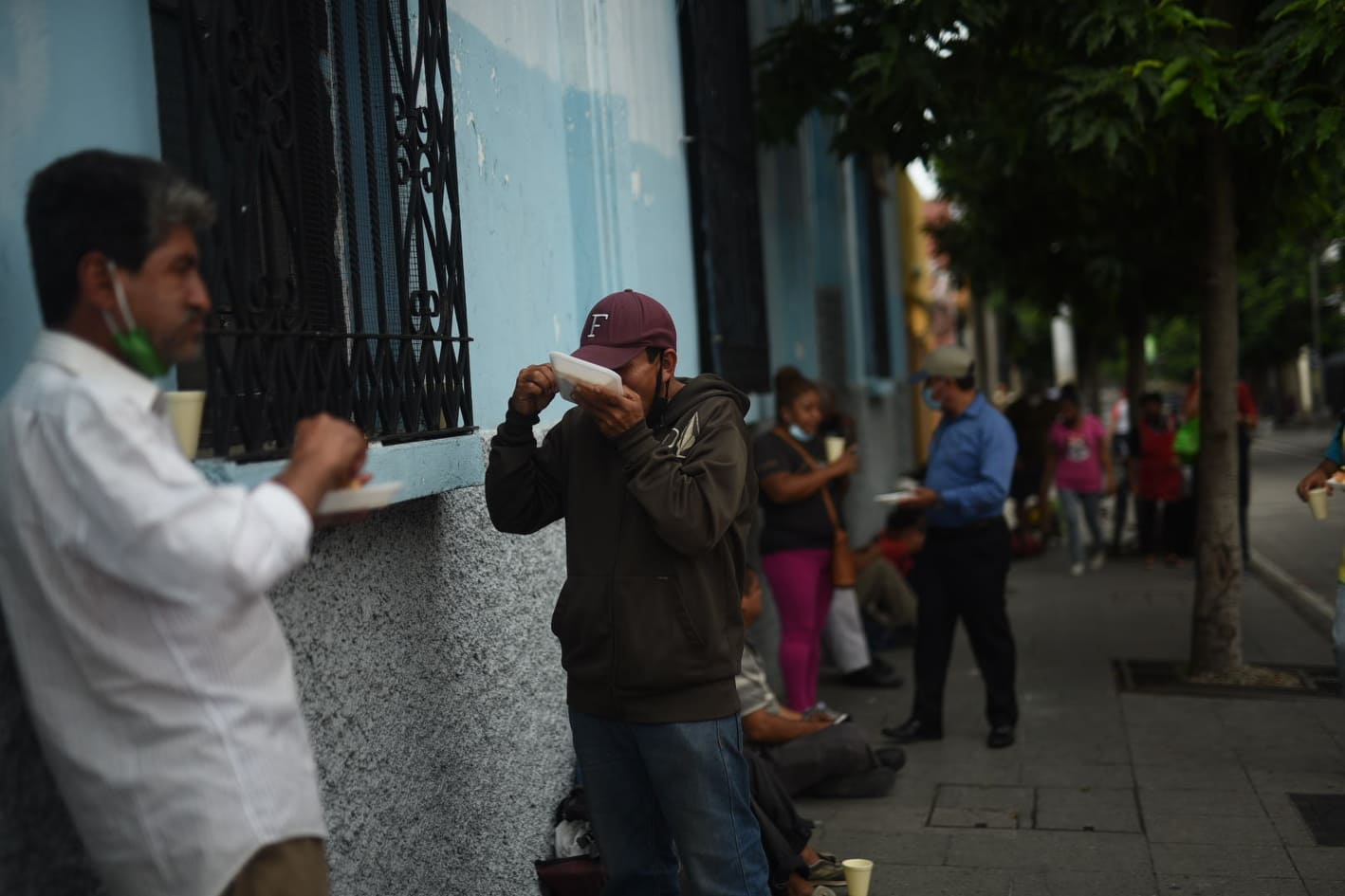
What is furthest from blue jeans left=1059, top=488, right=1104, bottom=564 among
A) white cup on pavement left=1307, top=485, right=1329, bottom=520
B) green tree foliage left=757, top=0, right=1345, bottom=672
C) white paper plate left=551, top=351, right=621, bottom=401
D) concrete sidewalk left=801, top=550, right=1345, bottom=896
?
white paper plate left=551, top=351, right=621, bottom=401

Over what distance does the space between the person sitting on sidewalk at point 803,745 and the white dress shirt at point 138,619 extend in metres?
3.49

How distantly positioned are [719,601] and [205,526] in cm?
162

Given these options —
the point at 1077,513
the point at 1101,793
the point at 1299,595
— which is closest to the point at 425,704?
the point at 1101,793

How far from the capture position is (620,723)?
3246 millimetres

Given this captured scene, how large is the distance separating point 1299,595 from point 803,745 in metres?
6.78

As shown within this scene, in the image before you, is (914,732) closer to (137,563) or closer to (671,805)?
(671,805)

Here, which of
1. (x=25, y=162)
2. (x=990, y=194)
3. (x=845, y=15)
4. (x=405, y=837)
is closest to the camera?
(x=25, y=162)

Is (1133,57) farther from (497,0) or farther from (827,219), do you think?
(827,219)

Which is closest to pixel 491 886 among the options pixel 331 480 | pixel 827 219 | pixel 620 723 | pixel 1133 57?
pixel 620 723

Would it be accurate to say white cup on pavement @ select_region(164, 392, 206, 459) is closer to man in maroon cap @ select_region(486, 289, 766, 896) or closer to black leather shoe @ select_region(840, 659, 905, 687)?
man in maroon cap @ select_region(486, 289, 766, 896)

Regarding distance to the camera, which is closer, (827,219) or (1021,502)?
(827,219)

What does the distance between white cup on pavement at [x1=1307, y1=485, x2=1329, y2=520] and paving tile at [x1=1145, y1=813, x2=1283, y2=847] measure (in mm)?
1207

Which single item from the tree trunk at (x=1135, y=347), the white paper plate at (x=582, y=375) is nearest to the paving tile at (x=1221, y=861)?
the white paper plate at (x=582, y=375)

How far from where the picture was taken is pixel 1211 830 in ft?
17.1
